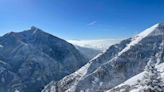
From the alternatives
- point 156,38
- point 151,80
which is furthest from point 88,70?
point 151,80

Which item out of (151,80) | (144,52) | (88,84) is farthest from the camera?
(144,52)

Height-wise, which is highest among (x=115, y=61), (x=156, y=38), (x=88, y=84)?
(x=156, y=38)

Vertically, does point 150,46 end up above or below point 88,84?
above

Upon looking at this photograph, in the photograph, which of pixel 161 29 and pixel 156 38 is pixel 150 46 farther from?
pixel 161 29

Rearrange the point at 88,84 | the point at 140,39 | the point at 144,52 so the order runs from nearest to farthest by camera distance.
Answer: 1. the point at 88,84
2. the point at 144,52
3. the point at 140,39

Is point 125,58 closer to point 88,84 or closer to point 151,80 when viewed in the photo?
point 88,84

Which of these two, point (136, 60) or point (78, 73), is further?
point (78, 73)
